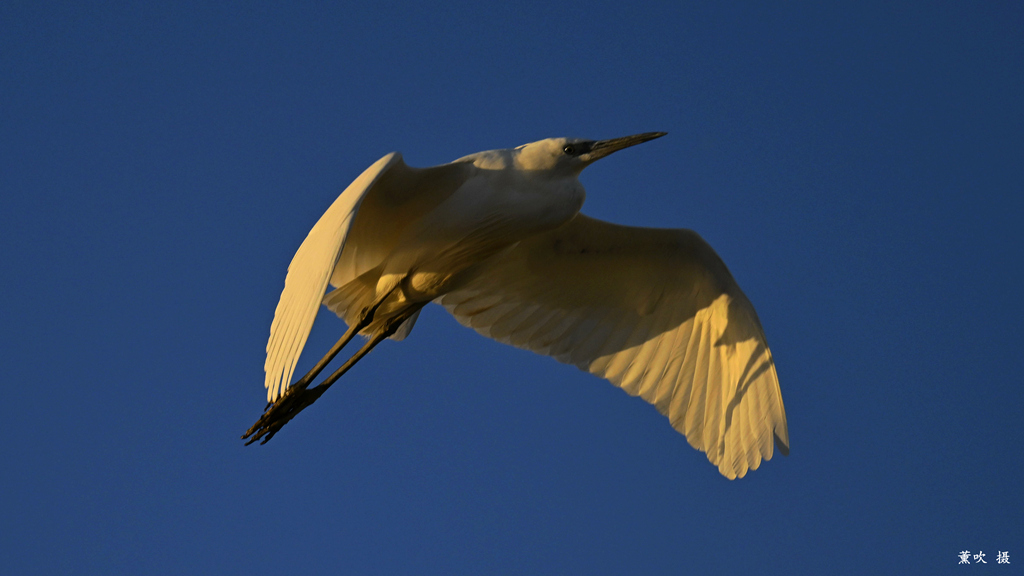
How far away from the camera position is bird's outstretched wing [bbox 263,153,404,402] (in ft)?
20.6

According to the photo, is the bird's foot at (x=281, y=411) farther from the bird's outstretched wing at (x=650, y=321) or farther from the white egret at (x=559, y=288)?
the bird's outstretched wing at (x=650, y=321)

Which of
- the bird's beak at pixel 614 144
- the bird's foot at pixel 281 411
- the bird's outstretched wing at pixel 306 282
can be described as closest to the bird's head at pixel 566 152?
the bird's beak at pixel 614 144

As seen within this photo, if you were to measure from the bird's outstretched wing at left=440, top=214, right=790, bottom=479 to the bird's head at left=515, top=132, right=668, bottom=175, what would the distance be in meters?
0.94

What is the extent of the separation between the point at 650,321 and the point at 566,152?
91.1 inches

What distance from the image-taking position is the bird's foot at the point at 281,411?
28.6 ft

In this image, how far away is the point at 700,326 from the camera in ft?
31.3

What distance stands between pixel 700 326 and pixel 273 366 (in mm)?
4547

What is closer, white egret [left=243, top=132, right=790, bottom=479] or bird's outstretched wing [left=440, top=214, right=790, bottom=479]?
white egret [left=243, top=132, right=790, bottom=479]

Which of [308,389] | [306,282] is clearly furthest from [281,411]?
[306,282]

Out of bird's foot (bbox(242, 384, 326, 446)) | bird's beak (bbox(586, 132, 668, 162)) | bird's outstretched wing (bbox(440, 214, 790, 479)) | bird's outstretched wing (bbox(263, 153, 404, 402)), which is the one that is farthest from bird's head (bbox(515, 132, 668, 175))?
bird's foot (bbox(242, 384, 326, 446))

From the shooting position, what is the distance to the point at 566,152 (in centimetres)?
823

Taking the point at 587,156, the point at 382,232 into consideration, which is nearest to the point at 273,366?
the point at 382,232

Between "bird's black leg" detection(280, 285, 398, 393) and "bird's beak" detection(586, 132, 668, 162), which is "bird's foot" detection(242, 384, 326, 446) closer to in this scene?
"bird's black leg" detection(280, 285, 398, 393)

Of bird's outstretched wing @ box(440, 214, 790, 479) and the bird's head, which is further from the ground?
the bird's head
